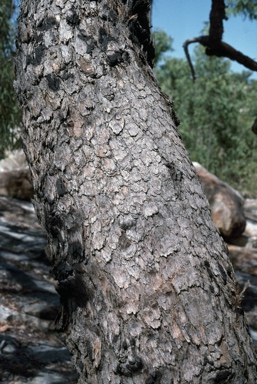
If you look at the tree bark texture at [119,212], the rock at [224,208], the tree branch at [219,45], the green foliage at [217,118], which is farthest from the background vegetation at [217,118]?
the tree bark texture at [119,212]

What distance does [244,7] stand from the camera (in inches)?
293

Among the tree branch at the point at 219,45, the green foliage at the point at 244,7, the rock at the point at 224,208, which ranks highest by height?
the green foliage at the point at 244,7

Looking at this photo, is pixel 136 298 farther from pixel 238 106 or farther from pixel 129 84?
pixel 238 106

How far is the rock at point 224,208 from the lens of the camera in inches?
342

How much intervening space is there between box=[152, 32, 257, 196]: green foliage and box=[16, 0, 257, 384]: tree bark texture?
901 inches

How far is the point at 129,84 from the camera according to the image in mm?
1490

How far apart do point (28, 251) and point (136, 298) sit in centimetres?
469

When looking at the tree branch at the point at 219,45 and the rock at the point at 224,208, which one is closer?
the tree branch at the point at 219,45

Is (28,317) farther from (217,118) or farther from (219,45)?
(217,118)

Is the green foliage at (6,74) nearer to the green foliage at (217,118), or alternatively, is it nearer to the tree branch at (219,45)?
the tree branch at (219,45)

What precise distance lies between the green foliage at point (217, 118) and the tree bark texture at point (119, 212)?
75.1ft

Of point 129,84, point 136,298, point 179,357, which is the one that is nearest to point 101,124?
point 129,84

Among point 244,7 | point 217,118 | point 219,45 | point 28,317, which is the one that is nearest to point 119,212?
point 28,317

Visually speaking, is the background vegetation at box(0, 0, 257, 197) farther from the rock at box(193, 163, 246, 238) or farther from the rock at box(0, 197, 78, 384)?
the rock at box(0, 197, 78, 384)
